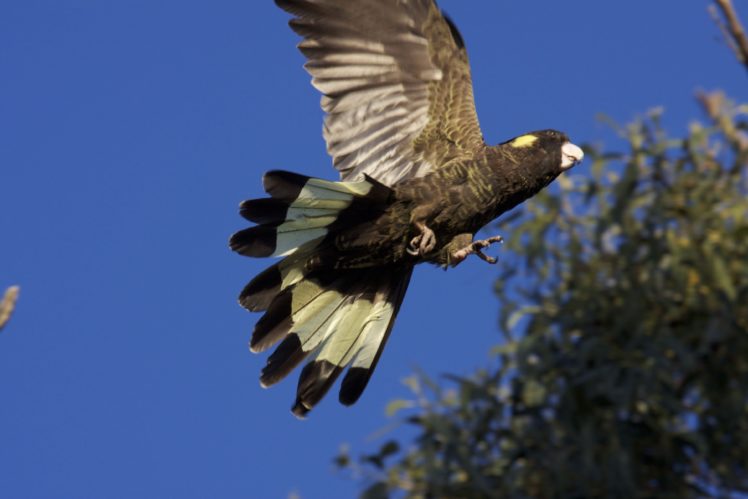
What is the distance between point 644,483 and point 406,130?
2.83 metres

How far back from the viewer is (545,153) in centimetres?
492

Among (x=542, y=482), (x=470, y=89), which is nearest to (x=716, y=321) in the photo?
(x=542, y=482)

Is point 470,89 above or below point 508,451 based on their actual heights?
above

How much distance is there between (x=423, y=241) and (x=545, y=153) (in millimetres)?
654

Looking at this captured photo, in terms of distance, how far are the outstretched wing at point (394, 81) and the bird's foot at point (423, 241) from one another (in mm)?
358

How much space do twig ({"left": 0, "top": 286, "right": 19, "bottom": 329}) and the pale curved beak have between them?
2.86 m

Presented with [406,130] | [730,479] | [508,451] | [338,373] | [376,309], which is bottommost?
[730,479]

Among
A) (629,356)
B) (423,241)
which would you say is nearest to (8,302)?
(629,356)

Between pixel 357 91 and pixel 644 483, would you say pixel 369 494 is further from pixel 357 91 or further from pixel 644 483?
pixel 357 91

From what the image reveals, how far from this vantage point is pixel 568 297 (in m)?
2.67

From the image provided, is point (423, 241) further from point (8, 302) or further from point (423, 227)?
point (8, 302)

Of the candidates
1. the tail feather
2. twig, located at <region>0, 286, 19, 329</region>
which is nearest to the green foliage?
twig, located at <region>0, 286, 19, 329</region>

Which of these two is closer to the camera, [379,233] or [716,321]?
[716,321]

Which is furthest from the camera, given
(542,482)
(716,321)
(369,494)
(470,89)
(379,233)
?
(470,89)
